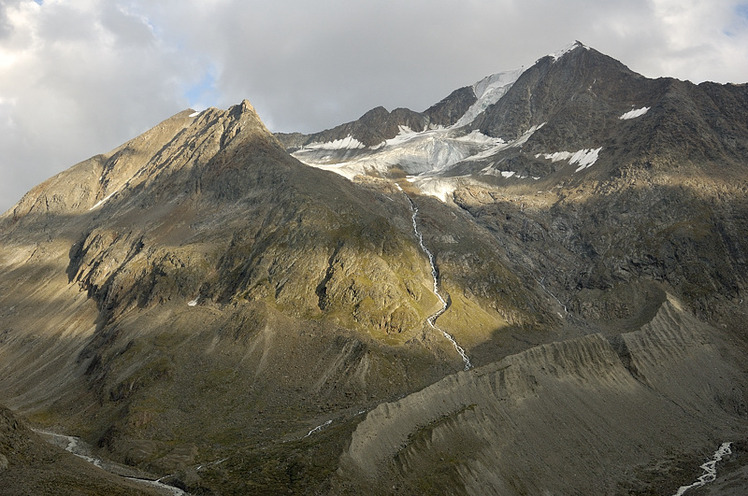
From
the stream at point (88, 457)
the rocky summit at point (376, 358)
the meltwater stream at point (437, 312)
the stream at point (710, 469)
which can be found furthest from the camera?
the meltwater stream at point (437, 312)

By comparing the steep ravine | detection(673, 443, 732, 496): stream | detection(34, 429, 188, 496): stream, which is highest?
detection(34, 429, 188, 496): stream

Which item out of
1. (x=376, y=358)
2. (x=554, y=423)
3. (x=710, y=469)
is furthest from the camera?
(x=376, y=358)

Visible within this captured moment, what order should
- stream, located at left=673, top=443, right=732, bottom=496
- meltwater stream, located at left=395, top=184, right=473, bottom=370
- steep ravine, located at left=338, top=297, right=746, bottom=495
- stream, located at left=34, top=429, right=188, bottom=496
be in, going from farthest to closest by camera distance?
meltwater stream, located at left=395, top=184, right=473, bottom=370, stream, located at left=673, top=443, right=732, bottom=496, steep ravine, located at left=338, top=297, right=746, bottom=495, stream, located at left=34, top=429, right=188, bottom=496

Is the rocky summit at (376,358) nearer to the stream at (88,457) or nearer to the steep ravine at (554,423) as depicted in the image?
the steep ravine at (554,423)

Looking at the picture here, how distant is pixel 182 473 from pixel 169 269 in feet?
315

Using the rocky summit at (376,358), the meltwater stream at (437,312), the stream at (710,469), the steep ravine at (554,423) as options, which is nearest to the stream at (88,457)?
the rocky summit at (376,358)

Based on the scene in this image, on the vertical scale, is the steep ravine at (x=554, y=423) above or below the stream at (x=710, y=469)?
above

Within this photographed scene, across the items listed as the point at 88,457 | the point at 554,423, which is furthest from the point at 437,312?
the point at 88,457

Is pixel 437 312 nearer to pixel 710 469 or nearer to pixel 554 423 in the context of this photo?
pixel 554 423

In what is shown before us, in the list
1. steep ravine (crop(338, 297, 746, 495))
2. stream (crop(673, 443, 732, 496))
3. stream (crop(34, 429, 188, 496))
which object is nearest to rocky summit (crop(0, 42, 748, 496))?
steep ravine (crop(338, 297, 746, 495))

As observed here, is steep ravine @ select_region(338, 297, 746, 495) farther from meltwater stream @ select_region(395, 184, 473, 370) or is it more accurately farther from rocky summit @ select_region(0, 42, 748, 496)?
meltwater stream @ select_region(395, 184, 473, 370)

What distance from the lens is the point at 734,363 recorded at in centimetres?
13225

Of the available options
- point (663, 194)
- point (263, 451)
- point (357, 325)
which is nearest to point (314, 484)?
point (263, 451)

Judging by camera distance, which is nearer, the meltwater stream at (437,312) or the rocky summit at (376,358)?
the rocky summit at (376,358)
